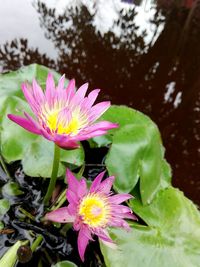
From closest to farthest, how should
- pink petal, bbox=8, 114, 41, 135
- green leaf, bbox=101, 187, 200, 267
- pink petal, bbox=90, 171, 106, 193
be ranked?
pink petal, bbox=8, 114, 41, 135, pink petal, bbox=90, 171, 106, 193, green leaf, bbox=101, 187, 200, 267

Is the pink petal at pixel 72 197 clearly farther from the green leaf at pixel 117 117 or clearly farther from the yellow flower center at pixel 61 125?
the green leaf at pixel 117 117

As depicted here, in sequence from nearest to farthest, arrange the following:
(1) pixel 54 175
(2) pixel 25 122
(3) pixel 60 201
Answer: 1. (2) pixel 25 122
2. (1) pixel 54 175
3. (3) pixel 60 201

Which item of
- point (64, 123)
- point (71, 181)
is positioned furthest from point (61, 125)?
point (71, 181)

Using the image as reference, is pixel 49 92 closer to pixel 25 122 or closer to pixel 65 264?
pixel 25 122

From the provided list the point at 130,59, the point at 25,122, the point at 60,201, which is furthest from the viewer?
the point at 130,59

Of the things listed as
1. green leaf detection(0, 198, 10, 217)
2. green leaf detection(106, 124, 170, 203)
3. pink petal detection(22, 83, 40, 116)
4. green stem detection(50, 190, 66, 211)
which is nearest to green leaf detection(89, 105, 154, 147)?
green leaf detection(106, 124, 170, 203)

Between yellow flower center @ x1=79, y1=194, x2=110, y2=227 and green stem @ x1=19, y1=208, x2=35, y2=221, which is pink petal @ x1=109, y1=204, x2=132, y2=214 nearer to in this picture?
yellow flower center @ x1=79, y1=194, x2=110, y2=227

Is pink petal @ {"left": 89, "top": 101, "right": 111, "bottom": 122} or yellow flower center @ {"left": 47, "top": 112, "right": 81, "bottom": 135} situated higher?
pink petal @ {"left": 89, "top": 101, "right": 111, "bottom": 122}

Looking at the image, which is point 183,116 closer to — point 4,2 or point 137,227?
point 137,227
